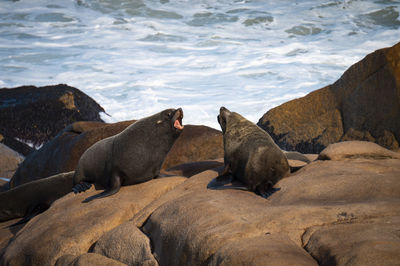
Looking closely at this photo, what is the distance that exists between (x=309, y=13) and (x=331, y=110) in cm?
1704

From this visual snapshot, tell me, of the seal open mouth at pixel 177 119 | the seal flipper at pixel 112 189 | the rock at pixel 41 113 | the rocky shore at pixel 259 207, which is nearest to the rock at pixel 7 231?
the rocky shore at pixel 259 207

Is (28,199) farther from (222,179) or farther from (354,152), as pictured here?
(354,152)

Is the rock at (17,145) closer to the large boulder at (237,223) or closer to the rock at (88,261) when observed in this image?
the large boulder at (237,223)

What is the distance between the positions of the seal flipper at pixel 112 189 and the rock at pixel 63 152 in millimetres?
2578

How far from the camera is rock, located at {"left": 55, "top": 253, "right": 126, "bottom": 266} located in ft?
11.9

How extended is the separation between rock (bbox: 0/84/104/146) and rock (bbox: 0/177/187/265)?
5987 mm

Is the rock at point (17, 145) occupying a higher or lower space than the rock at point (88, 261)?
lower

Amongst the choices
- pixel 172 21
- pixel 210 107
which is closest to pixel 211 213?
pixel 210 107

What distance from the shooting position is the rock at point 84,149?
735 cm

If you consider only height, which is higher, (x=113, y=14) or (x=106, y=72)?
(x=113, y=14)

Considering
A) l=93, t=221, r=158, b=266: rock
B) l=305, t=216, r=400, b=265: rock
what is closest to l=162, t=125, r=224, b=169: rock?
l=93, t=221, r=158, b=266: rock

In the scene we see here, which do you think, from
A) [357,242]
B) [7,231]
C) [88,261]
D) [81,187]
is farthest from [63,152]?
[357,242]

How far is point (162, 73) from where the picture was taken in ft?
65.3

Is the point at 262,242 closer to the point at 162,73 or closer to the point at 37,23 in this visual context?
the point at 162,73
